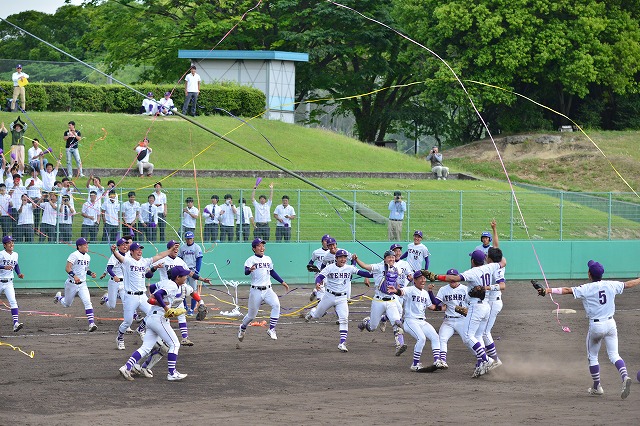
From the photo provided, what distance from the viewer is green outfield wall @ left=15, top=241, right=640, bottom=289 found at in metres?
27.4

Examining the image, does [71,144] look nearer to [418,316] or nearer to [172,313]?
[172,313]

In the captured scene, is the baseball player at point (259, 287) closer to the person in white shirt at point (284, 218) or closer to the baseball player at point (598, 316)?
the baseball player at point (598, 316)

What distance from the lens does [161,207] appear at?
2753cm

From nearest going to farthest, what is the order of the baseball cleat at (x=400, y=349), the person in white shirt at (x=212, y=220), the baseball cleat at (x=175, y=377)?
the baseball cleat at (x=175, y=377)
the baseball cleat at (x=400, y=349)
the person in white shirt at (x=212, y=220)

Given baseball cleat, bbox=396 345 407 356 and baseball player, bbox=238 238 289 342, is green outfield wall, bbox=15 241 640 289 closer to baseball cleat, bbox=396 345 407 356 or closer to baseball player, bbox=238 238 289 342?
baseball player, bbox=238 238 289 342

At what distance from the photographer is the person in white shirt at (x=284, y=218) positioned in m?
29.4

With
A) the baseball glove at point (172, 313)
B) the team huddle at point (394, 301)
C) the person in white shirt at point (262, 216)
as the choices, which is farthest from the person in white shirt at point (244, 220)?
the baseball glove at point (172, 313)

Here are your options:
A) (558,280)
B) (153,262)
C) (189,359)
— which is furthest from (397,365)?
(558,280)

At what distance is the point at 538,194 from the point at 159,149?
1570cm

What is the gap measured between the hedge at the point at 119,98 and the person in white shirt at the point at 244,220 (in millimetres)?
13316

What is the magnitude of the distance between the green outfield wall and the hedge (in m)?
13.7

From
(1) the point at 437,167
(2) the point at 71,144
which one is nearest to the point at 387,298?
(2) the point at 71,144

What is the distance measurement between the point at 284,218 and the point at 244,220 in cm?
135

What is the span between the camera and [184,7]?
54.9 m
